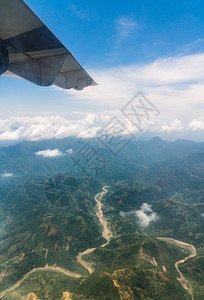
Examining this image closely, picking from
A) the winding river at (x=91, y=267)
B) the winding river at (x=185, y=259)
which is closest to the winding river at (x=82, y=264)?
the winding river at (x=91, y=267)

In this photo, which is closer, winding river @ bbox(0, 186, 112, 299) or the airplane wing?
the airplane wing

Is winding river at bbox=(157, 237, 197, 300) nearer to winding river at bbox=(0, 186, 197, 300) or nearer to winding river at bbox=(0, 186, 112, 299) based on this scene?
winding river at bbox=(0, 186, 197, 300)

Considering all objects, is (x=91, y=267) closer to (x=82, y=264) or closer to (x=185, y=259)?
Result: (x=82, y=264)

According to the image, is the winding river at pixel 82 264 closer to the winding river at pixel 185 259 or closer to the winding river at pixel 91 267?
the winding river at pixel 91 267

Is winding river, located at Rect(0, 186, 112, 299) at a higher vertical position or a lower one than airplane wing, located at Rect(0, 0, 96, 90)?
lower

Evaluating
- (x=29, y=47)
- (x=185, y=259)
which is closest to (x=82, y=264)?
(x=185, y=259)

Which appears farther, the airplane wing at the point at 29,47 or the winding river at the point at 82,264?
the winding river at the point at 82,264

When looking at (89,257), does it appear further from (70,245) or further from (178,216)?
(178,216)

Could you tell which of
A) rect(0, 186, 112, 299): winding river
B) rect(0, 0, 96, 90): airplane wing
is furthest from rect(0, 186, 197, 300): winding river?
rect(0, 0, 96, 90): airplane wing
